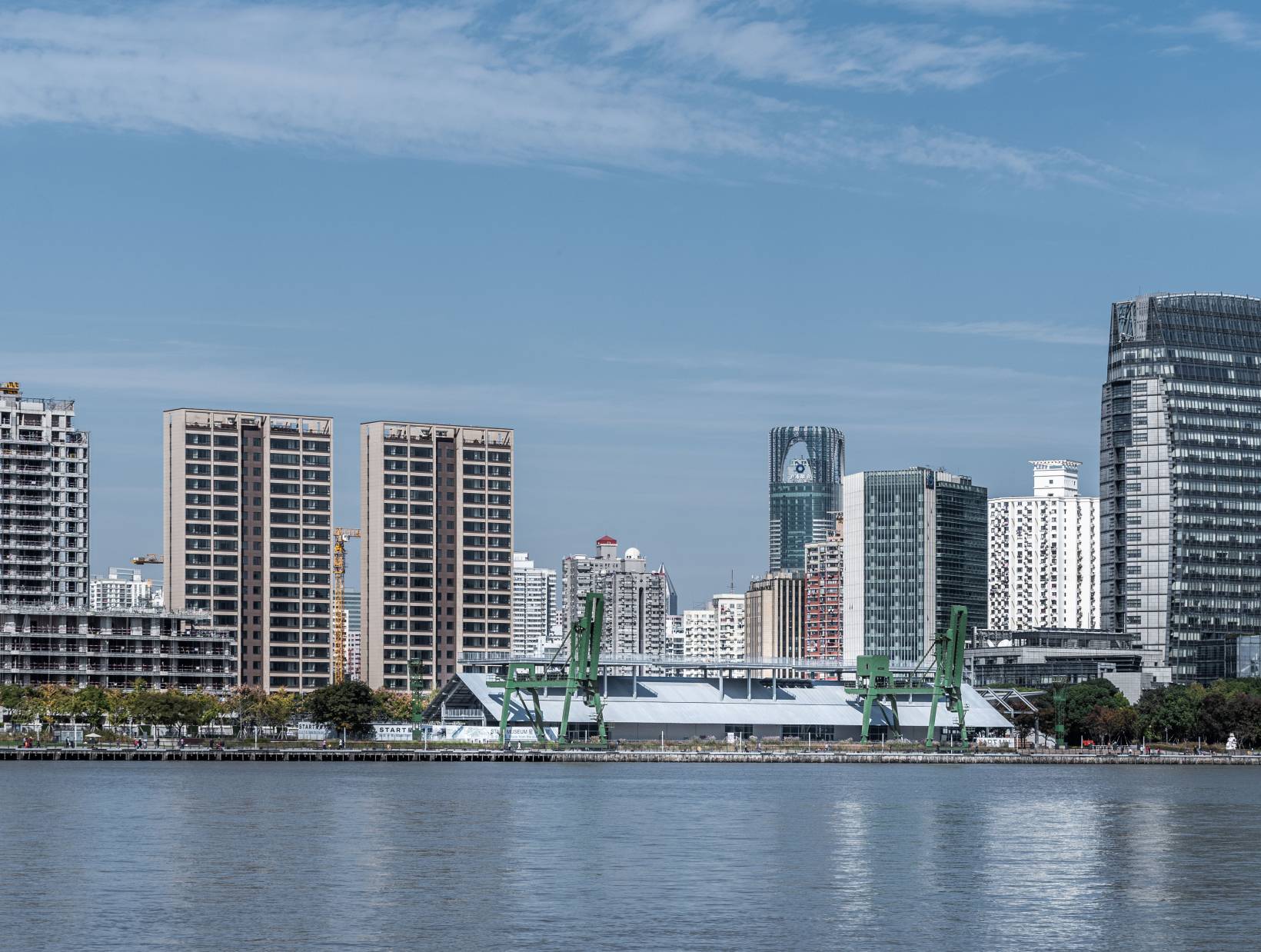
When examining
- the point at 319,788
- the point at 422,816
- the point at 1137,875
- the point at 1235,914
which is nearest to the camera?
the point at 1235,914

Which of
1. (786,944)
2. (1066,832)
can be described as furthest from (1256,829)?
(786,944)

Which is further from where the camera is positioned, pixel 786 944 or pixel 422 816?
pixel 422 816

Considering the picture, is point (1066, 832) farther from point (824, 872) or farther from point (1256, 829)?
point (824, 872)

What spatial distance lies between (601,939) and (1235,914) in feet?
75.3

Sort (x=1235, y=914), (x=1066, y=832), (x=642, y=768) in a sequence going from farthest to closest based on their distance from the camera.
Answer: (x=642, y=768), (x=1066, y=832), (x=1235, y=914)

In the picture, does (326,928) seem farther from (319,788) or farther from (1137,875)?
(319,788)

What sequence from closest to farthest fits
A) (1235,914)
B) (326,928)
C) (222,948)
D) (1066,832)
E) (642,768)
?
(222,948) → (326,928) → (1235,914) → (1066,832) → (642,768)

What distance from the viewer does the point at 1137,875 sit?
274 feet

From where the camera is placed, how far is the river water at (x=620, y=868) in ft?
215

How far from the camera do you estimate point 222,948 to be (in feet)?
202

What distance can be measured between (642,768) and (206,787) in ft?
179

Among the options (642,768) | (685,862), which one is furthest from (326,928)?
(642,768)

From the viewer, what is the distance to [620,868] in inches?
3327

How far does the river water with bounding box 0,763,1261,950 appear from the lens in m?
65.6
